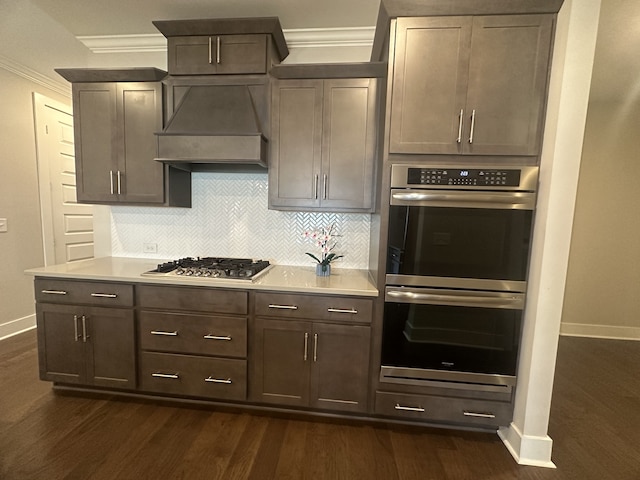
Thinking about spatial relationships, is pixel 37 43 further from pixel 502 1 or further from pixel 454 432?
pixel 454 432

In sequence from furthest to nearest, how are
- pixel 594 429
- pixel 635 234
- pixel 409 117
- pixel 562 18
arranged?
pixel 635 234 → pixel 594 429 → pixel 409 117 → pixel 562 18

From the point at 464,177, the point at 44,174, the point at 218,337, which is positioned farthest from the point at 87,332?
the point at 464,177

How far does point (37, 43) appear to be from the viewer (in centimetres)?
278

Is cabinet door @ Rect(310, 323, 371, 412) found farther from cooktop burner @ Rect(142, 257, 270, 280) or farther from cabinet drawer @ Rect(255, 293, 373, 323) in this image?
cooktop burner @ Rect(142, 257, 270, 280)

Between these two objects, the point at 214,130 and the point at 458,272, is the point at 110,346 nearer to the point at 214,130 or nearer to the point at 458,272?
the point at 214,130

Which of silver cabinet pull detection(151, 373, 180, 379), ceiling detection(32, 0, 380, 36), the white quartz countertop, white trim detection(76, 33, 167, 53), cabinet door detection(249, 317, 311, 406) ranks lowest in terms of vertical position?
silver cabinet pull detection(151, 373, 180, 379)

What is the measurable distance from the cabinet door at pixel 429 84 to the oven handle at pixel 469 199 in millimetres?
254

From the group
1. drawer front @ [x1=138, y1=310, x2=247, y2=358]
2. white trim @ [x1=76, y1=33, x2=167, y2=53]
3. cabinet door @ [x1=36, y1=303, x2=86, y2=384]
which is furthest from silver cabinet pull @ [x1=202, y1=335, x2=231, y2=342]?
white trim @ [x1=76, y1=33, x2=167, y2=53]

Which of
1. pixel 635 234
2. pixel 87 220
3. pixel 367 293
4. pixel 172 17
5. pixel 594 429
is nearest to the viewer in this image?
pixel 367 293

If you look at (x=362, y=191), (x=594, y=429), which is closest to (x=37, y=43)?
(x=362, y=191)

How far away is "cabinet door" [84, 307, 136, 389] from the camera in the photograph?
2.04 meters

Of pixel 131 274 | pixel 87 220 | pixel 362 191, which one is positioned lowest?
pixel 131 274

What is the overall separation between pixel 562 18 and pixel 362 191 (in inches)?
54.3

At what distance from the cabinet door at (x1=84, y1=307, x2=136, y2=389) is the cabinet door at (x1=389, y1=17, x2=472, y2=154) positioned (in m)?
2.16
